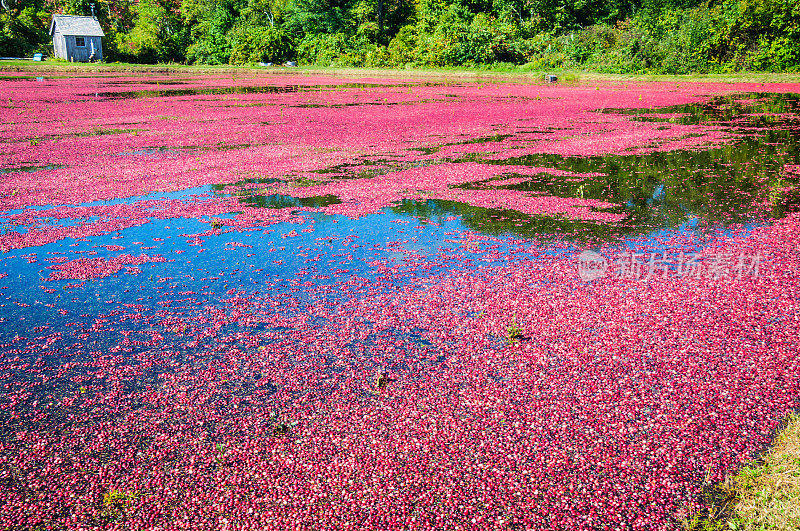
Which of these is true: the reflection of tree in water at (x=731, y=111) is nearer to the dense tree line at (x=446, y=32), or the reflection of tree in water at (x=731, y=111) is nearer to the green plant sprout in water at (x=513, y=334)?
the dense tree line at (x=446, y=32)

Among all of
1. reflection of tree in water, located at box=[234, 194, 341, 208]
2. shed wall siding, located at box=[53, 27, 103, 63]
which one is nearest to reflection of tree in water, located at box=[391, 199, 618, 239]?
reflection of tree in water, located at box=[234, 194, 341, 208]

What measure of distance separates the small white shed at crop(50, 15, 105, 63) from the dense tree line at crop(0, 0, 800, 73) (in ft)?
6.93

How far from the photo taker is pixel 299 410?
11.6 ft

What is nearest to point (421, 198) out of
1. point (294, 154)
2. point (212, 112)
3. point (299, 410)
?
point (294, 154)

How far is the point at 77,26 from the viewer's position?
54562 millimetres

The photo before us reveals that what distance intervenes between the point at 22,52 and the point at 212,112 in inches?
2069

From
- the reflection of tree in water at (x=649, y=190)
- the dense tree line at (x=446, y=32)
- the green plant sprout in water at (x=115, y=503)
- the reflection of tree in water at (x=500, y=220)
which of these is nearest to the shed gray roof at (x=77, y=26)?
the dense tree line at (x=446, y=32)

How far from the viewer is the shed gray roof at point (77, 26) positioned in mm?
54438

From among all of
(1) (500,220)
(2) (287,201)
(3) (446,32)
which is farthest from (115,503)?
(3) (446,32)

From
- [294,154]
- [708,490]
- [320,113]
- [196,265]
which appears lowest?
[708,490]

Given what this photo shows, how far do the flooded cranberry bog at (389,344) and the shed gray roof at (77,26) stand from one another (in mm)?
54196

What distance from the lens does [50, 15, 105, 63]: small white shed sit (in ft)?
179

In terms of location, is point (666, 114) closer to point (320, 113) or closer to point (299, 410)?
point (320, 113)

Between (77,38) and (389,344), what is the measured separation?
2520 inches
